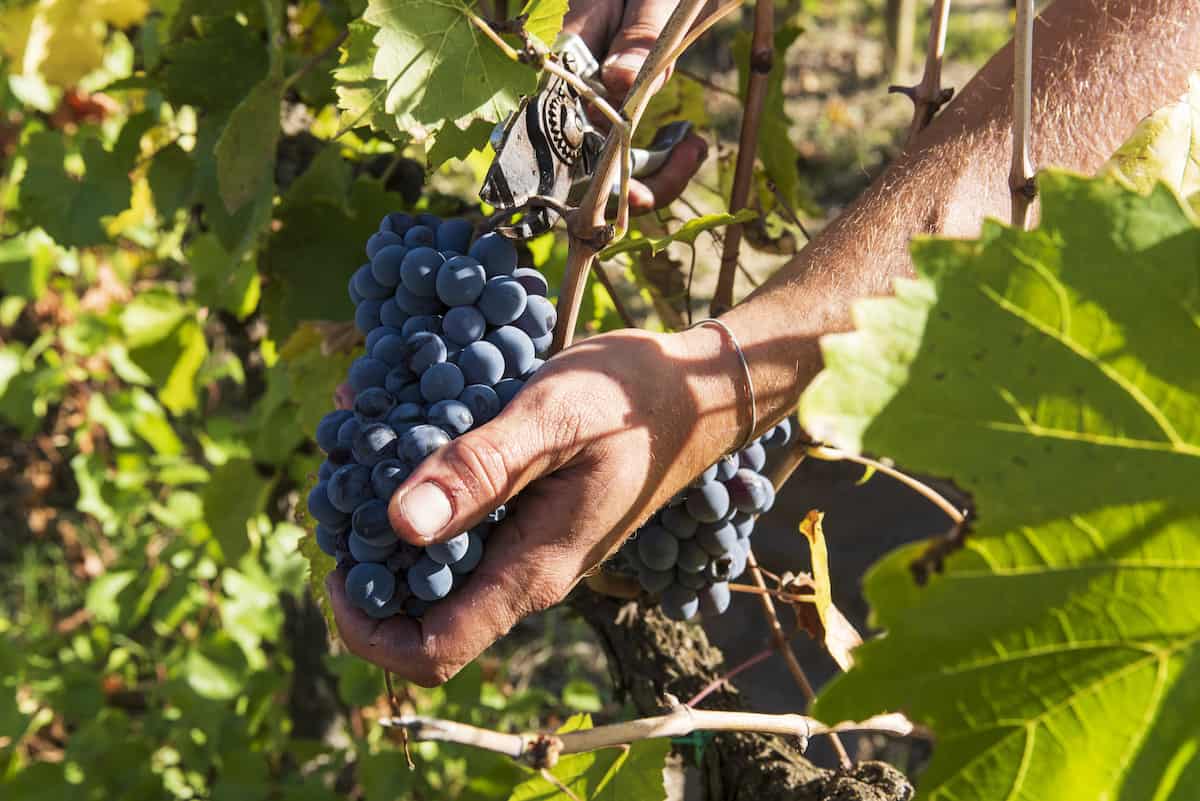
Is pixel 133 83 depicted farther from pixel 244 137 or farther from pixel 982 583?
pixel 982 583

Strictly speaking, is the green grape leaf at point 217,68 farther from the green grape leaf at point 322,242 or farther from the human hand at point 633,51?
the human hand at point 633,51

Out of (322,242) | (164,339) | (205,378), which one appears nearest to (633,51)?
(322,242)

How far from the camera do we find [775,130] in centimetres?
169

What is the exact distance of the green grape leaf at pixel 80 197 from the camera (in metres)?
1.91

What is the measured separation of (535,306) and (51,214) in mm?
1222

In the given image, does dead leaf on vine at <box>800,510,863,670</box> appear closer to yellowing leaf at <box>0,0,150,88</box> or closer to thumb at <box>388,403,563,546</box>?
thumb at <box>388,403,563,546</box>

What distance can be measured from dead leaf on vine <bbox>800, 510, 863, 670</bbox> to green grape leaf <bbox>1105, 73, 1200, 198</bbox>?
436mm

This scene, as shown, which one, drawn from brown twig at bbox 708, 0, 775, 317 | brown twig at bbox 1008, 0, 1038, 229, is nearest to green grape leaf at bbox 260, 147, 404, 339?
brown twig at bbox 708, 0, 775, 317

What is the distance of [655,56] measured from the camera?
0.98 meters

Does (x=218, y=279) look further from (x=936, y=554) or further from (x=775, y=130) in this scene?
(x=936, y=554)

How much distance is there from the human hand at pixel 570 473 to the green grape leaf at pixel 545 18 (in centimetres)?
30

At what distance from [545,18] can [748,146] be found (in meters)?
0.44

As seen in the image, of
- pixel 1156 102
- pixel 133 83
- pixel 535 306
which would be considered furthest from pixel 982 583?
pixel 133 83

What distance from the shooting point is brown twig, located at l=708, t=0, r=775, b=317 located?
143 cm
